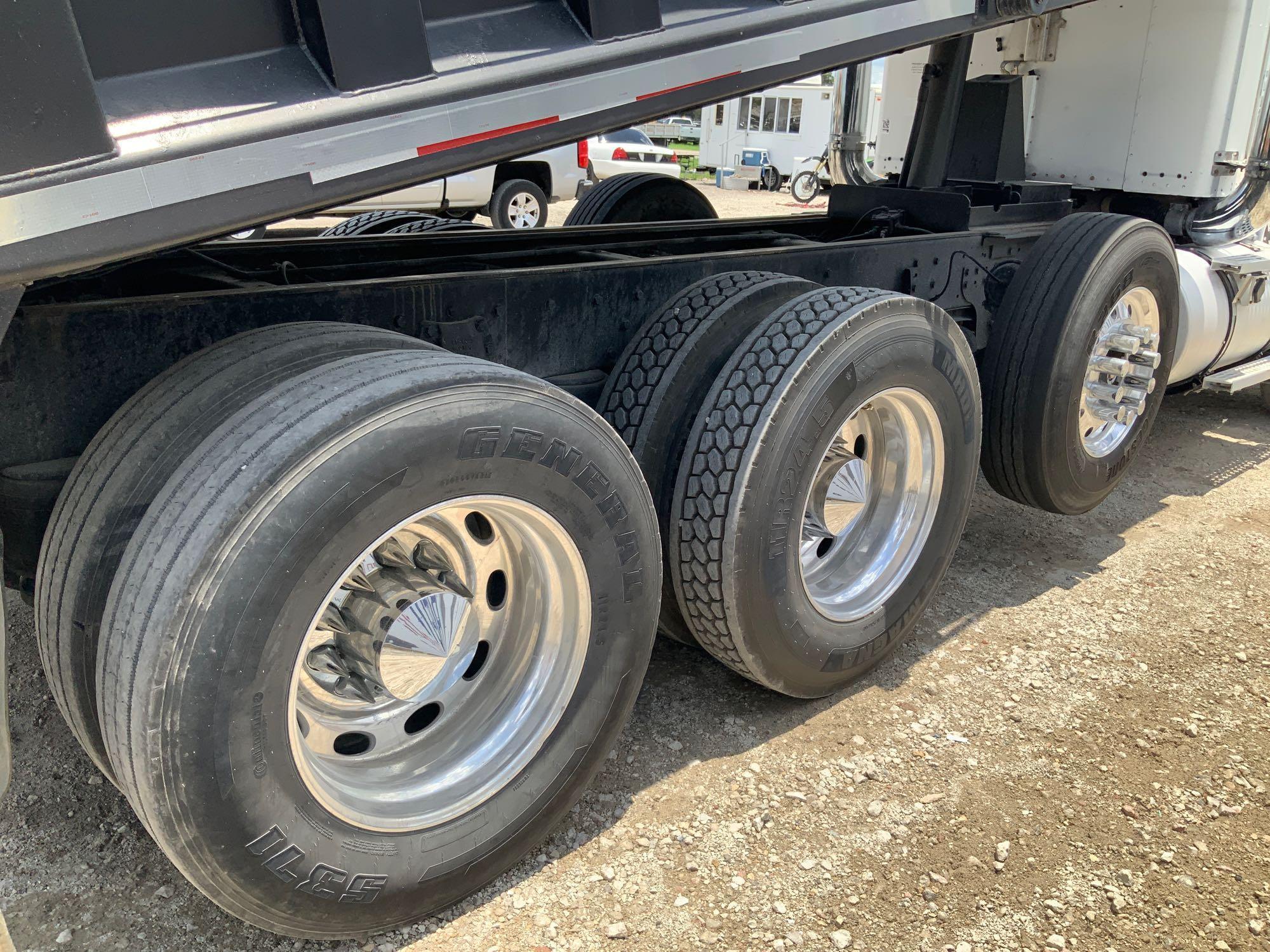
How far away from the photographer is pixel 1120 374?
427cm

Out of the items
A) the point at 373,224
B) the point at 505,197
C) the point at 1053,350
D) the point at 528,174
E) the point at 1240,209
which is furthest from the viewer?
the point at 528,174

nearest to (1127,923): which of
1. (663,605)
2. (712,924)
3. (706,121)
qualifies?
(712,924)

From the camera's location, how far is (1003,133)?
15.1 ft

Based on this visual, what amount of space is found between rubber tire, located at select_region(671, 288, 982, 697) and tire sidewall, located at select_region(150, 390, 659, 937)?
0.33m

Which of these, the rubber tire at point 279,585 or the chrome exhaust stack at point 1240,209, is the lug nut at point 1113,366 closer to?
the chrome exhaust stack at point 1240,209

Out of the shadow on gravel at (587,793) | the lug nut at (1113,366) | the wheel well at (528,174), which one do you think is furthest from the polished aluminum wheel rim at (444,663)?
the wheel well at (528,174)

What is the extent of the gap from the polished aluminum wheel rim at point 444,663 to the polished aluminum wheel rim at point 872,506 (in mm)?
1035

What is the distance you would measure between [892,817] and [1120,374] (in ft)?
7.77

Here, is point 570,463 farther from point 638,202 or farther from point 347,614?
point 638,202

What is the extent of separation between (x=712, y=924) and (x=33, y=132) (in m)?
2.06

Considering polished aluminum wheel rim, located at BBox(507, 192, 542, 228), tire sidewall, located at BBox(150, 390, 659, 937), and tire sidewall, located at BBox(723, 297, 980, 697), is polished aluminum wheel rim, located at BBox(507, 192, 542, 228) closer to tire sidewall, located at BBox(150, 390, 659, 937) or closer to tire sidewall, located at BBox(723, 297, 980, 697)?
tire sidewall, located at BBox(723, 297, 980, 697)

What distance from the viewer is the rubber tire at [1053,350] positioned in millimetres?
3998

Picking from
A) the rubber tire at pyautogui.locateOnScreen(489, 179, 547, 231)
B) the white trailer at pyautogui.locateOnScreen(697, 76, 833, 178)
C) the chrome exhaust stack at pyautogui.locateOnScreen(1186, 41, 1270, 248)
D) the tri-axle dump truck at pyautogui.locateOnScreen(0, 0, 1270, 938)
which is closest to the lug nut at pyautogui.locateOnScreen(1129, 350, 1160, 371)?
the tri-axle dump truck at pyautogui.locateOnScreen(0, 0, 1270, 938)

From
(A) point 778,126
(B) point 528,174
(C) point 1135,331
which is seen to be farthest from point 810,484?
(A) point 778,126
